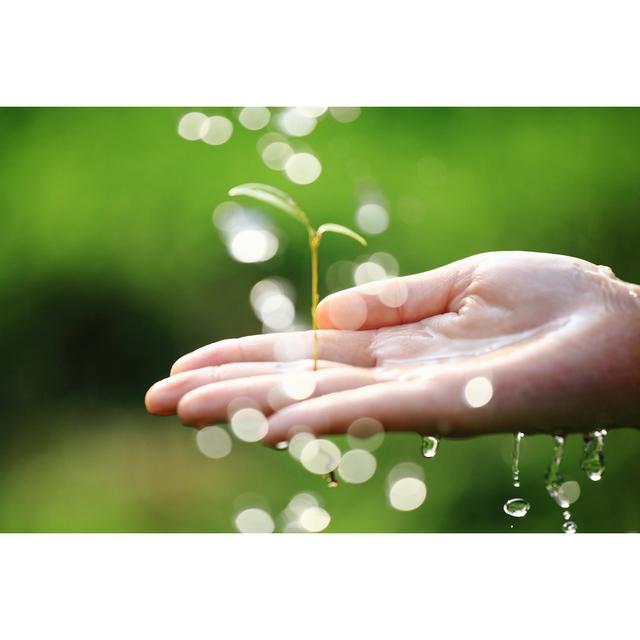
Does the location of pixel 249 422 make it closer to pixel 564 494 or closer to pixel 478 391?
pixel 478 391

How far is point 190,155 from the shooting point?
2.35m

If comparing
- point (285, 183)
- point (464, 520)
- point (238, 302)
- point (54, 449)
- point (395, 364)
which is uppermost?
point (285, 183)

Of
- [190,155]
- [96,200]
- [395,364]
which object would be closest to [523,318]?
[395,364]

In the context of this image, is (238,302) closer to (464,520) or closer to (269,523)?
(269,523)

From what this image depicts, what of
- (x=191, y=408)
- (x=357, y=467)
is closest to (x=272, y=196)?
(x=191, y=408)

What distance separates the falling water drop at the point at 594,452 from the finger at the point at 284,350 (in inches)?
18.3

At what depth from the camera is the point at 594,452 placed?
1449mm

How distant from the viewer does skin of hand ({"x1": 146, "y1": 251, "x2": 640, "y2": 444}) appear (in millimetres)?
1157

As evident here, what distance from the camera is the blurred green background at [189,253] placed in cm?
203

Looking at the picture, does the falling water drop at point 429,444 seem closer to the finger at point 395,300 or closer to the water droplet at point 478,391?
the water droplet at point 478,391

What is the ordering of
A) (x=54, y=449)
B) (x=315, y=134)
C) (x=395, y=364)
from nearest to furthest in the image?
(x=395, y=364) < (x=54, y=449) < (x=315, y=134)

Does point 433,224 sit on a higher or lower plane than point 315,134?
lower

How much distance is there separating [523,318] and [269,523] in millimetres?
934

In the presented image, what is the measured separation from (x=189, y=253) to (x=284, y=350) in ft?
3.36
